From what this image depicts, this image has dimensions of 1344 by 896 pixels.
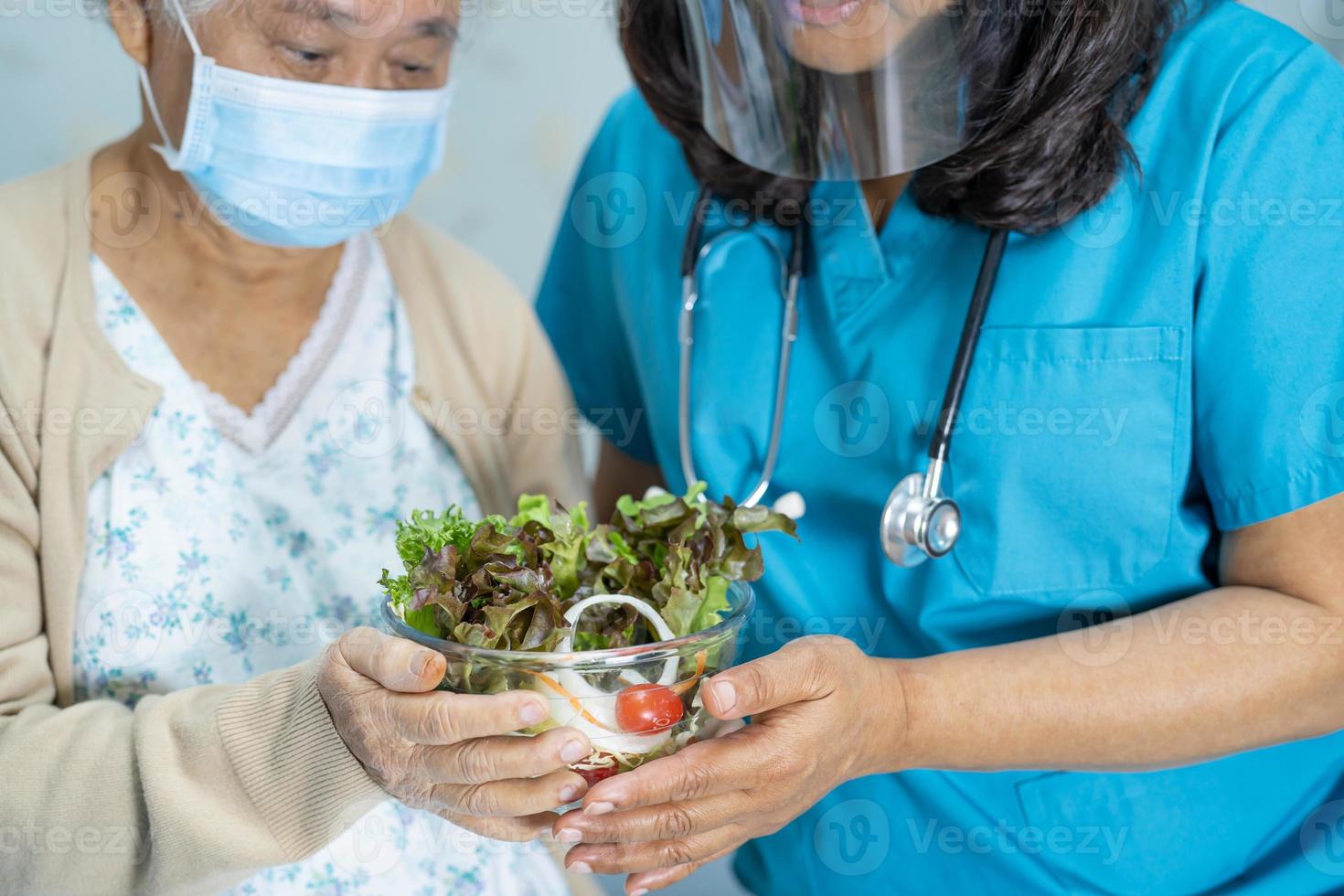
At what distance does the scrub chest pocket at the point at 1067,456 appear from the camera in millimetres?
1010

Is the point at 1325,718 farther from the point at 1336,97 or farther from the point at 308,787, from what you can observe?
the point at 308,787

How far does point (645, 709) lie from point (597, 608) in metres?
0.13

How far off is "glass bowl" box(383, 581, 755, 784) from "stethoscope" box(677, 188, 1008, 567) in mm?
204

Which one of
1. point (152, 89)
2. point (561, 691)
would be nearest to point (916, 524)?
point (561, 691)

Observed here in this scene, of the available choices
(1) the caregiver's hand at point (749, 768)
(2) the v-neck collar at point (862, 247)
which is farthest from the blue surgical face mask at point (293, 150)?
(1) the caregiver's hand at point (749, 768)

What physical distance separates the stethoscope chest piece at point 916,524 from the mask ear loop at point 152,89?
0.75 m

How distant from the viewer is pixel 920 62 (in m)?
1.04

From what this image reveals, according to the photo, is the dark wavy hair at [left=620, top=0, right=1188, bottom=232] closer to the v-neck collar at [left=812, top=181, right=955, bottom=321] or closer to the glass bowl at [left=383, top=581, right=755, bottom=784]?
the v-neck collar at [left=812, top=181, right=955, bottom=321]

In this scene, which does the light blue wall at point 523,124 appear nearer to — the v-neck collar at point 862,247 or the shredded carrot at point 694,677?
the v-neck collar at point 862,247

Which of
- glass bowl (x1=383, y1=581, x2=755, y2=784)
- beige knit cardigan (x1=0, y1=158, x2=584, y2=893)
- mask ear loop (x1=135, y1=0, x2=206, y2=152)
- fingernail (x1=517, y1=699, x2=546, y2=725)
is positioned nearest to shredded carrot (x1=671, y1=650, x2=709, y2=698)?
glass bowl (x1=383, y1=581, x2=755, y2=784)

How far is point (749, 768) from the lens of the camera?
0.85m

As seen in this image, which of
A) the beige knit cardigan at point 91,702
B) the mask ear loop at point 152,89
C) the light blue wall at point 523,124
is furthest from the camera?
the light blue wall at point 523,124

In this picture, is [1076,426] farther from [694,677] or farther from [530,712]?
[530,712]

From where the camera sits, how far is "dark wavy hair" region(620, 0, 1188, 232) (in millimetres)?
988
